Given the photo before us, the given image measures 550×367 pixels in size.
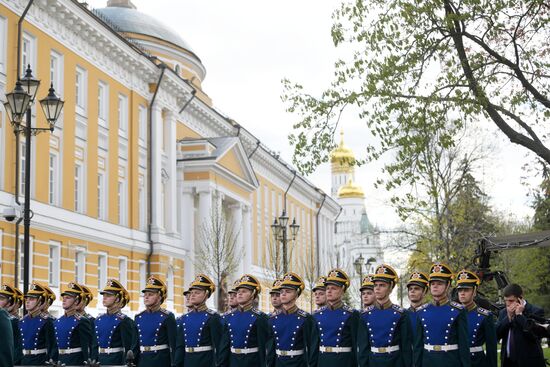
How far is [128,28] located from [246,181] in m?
10.9

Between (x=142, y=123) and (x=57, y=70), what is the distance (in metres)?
8.22

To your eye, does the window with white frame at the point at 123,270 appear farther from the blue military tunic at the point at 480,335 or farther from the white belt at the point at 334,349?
the blue military tunic at the point at 480,335

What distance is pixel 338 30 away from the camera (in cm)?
1736

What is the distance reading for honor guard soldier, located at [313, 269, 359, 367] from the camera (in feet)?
33.9

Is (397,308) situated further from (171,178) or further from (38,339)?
(171,178)

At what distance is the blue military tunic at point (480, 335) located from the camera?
1055 centimetres

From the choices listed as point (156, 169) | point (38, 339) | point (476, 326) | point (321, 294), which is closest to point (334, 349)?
point (321, 294)

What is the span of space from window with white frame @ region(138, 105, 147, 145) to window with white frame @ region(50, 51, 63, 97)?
7.54 metres

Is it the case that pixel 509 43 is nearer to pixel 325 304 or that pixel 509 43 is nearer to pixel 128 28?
pixel 325 304

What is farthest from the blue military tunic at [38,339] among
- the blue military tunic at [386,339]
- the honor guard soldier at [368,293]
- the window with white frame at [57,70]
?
the window with white frame at [57,70]

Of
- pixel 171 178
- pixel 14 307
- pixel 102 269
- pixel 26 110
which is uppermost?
pixel 171 178

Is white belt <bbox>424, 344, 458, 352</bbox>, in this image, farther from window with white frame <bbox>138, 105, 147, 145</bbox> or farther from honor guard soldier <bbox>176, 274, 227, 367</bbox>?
window with white frame <bbox>138, 105, 147, 145</bbox>

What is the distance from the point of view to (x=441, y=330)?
9961mm

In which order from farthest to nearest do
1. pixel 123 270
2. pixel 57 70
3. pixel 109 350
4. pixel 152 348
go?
pixel 123 270
pixel 57 70
pixel 109 350
pixel 152 348
